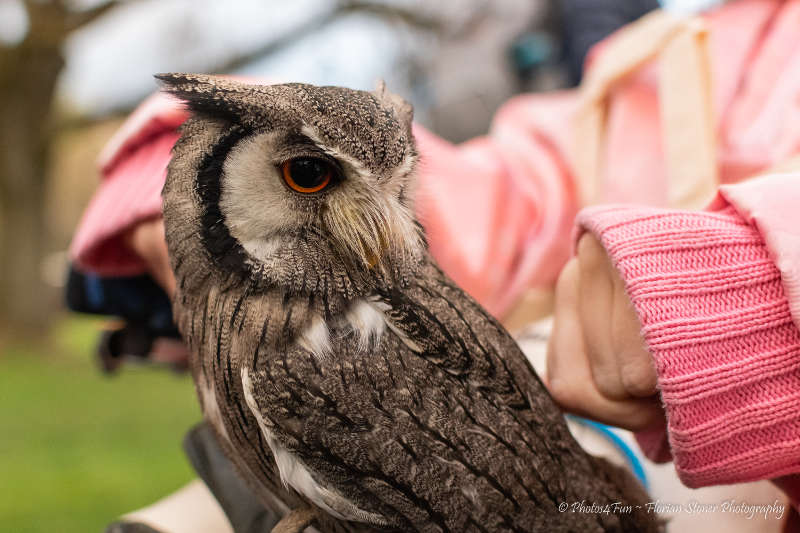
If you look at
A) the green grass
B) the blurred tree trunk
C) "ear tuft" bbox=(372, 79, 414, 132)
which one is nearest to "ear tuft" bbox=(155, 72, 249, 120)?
"ear tuft" bbox=(372, 79, 414, 132)

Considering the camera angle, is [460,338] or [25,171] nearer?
[460,338]

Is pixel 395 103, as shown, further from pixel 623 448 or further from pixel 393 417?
pixel 623 448

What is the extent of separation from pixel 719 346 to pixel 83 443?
6.38 ft

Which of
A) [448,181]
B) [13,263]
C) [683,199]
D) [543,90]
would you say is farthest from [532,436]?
[13,263]

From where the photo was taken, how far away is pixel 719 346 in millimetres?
502

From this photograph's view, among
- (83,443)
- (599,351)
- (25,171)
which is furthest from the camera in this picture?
(25,171)

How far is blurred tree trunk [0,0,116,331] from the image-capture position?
11.2 ft

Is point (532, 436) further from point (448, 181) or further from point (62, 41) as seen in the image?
point (62, 41)

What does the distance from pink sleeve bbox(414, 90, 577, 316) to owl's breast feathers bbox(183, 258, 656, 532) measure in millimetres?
458

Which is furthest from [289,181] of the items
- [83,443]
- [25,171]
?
[25,171]

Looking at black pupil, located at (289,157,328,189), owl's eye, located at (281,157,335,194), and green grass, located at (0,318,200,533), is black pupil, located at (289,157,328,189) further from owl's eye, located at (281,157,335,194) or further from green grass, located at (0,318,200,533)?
green grass, located at (0,318,200,533)

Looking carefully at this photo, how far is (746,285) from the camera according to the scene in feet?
1.69

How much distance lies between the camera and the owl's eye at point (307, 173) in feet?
1.59

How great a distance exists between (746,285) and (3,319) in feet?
15.0
